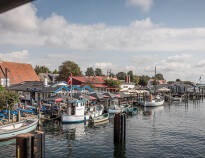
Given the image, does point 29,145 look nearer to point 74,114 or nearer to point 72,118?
point 72,118

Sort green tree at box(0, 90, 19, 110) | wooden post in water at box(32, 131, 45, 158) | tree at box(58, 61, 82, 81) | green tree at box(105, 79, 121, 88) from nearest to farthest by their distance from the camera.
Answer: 1. wooden post in water at box(32, 131, 45, 158)
2. green tree at box(0, 90, 19, 110)
3. green tree at box(105, 79, 121, 88)
4. tree at box(58, 61, 82, 81)

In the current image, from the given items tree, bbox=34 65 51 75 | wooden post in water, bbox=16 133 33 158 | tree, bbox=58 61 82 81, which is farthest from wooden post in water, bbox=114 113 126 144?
tree, bbox=34 65 51 75

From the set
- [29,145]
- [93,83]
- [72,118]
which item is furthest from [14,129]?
[93,83]

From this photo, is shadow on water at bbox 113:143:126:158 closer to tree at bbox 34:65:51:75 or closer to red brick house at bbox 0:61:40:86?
red brick house at bbox 0:61:40:86

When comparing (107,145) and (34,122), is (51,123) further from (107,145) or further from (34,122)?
(107,145)

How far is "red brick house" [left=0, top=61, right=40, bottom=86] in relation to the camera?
67.6 m

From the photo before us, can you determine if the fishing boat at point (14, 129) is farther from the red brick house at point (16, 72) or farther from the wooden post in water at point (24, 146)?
the red brick house at point (16, 72)

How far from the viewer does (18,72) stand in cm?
7331

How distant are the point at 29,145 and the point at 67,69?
72817 millimetres

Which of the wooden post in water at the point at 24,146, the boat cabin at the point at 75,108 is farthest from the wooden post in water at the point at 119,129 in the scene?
the boat cabin at the point at 75,108

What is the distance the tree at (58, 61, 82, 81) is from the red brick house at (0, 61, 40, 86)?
13.0 m

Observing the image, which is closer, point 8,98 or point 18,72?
point 8,98

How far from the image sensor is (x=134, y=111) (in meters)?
49.5

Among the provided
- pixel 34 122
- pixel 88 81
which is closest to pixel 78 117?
pixel 34 122
